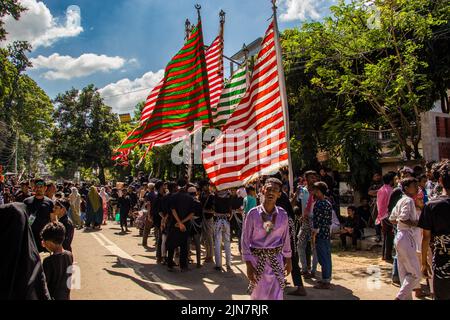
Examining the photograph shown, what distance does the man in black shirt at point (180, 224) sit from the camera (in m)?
8.16

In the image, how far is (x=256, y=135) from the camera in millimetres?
6488

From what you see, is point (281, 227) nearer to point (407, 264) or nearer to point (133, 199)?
point (407, 264)

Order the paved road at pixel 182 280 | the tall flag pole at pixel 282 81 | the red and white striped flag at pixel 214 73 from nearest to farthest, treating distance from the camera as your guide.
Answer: the tall flag pole at pixel 282 81 < the paved road at pixel 182 280 < the red and white striped flag at pixel 214 73

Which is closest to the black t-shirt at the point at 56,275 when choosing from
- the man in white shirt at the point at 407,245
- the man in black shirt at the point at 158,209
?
the man in white shirt at the point at 407,245

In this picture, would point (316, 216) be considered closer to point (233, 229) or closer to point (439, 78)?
point (233, 229)

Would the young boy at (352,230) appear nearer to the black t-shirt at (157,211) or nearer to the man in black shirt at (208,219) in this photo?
the man in black shirt at (208,219)

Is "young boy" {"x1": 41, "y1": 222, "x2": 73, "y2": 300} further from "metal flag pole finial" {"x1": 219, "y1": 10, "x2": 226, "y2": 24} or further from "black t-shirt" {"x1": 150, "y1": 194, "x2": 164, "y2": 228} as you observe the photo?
"metal flag pole finial" {"x1": 219, "y1": 10, "x2": 226, "y2": 24}

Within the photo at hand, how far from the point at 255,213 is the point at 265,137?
2271mm

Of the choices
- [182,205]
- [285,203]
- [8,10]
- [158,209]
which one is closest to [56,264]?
[285,203]

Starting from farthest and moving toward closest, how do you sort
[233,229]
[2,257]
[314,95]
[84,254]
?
[314,95] < [233,229] < [84,254] < [2,257]

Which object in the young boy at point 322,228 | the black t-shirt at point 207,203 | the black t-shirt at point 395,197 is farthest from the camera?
the black t-shirt at point 207,203

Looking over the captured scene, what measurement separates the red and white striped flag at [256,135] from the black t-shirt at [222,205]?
1.85 m

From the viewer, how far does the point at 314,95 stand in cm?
1780
